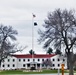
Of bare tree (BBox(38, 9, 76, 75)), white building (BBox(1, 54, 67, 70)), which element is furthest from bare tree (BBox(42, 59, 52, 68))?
bare tree (BBox(38, 9, 76, 75))

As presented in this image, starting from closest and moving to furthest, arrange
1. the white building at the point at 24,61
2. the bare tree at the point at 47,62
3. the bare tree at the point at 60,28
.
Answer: the bare tree at the point at 60,28 < the bare tree at the point at 47,62 < the white building at the point at 24,61

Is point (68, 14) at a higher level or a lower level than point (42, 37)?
higher

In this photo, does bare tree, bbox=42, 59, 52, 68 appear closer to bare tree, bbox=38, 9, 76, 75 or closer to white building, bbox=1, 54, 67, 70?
white building, bbox=1, 54, 67, 70

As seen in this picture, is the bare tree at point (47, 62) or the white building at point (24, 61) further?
the white building at point (24, 61)

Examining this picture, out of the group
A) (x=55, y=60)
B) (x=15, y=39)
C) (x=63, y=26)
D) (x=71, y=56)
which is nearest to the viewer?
(x=63, y=26)

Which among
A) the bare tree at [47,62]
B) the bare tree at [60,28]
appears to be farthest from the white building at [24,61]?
the bare tree at [60,28]

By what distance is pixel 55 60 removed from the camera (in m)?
142

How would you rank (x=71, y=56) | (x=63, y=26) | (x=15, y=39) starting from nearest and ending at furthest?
(x=63, y=26) → (x=71, y=56) → (x=15, y=39)

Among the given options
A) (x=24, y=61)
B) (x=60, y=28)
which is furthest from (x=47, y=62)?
(x=60, y=28)

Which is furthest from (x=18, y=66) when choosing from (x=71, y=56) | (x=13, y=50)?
(x=71, y=56)

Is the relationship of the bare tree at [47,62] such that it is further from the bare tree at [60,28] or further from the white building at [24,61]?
the bare tree at [60,28]

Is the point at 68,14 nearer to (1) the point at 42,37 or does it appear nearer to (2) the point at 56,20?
(2) the point at 56,20

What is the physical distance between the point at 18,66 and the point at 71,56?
9478cm

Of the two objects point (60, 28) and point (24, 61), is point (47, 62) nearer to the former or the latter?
point (24, 61)
